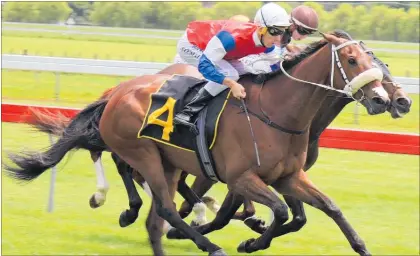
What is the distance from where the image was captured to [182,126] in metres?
6.14

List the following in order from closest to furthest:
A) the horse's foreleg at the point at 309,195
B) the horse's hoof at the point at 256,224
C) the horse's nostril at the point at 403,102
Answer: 1. the horse's nostril at the point at 403,102
2. the horse's foreleg at the point at 309,195
3. the horse's hoof at the point at 256,224

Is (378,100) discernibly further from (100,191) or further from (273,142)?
(100,191)

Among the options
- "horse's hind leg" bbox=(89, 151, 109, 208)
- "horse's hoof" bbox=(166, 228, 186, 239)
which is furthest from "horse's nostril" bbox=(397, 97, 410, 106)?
"horse's hind leg" bbox=(89, 151, 109, 208)

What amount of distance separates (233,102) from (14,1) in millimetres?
7665

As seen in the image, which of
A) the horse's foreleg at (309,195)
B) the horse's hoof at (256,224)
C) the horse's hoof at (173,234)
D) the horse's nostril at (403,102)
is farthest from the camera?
the horse's hoof at (173,234)

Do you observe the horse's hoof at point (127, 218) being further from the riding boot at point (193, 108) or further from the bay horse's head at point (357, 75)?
the bay horse's head at point (357, 75)

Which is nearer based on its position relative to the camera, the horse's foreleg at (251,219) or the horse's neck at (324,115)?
the horse's neck at (324,115)

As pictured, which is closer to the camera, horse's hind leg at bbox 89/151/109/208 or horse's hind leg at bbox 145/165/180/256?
horse's hind leg at bbox 145/165/180/256

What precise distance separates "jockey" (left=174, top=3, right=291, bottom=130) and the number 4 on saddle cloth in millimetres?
55

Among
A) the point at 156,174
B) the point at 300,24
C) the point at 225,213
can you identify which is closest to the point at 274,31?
the point at 300,24

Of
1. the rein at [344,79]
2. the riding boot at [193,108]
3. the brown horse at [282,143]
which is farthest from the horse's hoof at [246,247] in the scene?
the rein at [344,79]

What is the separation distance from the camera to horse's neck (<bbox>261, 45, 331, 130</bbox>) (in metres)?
5.59

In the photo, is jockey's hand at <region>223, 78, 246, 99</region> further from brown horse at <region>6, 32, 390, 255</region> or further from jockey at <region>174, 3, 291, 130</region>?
brown horse at <region>6, 32, 390, 255</region>

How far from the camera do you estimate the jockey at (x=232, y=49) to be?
5.71 m
